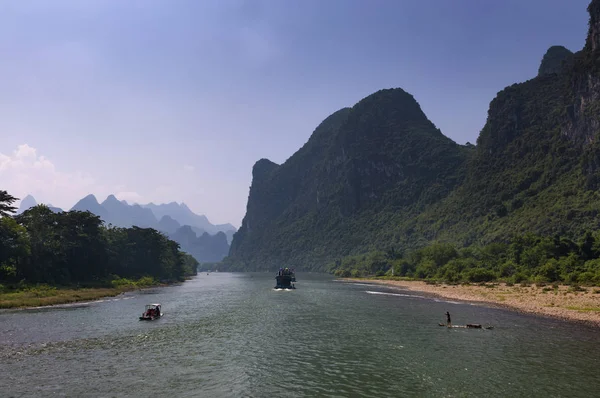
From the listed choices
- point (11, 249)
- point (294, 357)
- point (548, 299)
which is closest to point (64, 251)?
point (11, 249)

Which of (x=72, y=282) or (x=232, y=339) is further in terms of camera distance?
(x=72, y=282)

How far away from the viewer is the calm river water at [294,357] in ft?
84.0

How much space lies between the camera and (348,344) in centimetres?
3884

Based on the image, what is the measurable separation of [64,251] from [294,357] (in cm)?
8955

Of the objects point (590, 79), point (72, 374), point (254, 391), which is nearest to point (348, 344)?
point (254, 391)

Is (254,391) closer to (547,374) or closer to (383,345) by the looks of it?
(383,345)

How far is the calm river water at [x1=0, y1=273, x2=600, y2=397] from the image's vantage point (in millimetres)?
25609

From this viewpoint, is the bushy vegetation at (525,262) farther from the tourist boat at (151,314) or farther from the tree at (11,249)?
the tree at (11,249)

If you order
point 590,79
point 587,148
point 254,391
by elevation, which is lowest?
A: point 254,391

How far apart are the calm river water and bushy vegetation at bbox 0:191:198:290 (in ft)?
103

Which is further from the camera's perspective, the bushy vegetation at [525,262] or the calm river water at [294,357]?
the bushy vegetation at [525,262]

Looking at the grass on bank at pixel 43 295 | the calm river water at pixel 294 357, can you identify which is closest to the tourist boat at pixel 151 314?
the calm river water at pixel 294 357

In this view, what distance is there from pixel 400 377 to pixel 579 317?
3913cm

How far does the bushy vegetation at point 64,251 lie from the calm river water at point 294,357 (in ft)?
103
